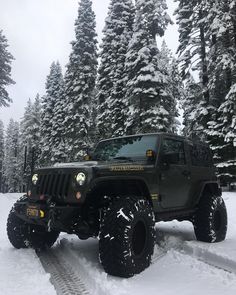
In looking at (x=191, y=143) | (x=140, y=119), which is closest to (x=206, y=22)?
(x=140, y=119)

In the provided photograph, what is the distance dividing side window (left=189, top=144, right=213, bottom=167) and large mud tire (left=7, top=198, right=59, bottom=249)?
3.54 meters

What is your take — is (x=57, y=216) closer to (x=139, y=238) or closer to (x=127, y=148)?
(x=139, y=238)

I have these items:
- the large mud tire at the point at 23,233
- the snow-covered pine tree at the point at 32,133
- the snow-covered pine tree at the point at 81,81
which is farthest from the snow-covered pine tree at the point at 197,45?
the snow-covered pine tree at the point at 32,133

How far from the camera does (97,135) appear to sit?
36000 millimetres

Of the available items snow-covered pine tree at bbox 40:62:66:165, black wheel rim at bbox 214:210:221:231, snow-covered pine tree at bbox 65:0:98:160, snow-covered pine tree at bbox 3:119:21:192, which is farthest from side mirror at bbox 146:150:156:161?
snow-covered pine tree at bbox 3:119:21:192

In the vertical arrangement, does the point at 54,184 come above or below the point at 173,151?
below

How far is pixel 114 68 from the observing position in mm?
33500

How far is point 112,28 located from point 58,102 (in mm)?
14422

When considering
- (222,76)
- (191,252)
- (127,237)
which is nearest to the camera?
(127,237)

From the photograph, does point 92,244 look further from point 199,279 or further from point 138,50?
point 138,50

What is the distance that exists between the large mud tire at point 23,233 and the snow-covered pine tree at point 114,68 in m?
23.9

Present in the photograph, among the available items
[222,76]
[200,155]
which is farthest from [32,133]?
[200,155]

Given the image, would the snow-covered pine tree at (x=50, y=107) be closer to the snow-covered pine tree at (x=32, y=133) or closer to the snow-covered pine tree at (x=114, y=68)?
the snow-covered pine tree at (x=32, y=133)

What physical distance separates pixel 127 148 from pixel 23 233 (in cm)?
252
